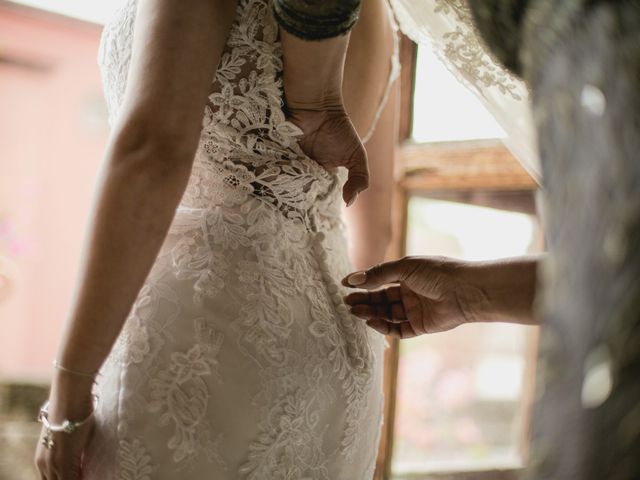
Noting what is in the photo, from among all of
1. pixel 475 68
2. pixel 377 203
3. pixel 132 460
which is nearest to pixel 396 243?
pixel 377 203

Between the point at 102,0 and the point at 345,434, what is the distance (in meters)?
3.70

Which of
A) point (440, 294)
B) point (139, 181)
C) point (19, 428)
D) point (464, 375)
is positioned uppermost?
point (139, 181)

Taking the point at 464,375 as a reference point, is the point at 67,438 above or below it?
above

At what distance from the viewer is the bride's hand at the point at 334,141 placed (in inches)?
37.4

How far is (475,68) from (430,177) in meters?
0.90

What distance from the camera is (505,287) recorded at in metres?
1.00

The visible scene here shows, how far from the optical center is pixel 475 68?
4.07 ft

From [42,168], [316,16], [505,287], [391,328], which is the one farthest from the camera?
[42,168]

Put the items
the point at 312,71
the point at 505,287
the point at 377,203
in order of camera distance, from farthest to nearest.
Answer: the point at 377,203, the point at 505,287, the point at 312,71

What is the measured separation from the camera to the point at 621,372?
0.35m

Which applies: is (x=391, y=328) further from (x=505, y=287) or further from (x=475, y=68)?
(x=475, y=68)

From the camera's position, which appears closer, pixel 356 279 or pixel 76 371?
pixel 76 371

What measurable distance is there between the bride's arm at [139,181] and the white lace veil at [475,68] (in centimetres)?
56

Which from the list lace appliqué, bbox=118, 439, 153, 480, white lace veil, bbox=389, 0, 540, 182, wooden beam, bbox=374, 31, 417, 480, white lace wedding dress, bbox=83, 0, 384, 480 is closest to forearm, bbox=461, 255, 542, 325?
white lace wedding dress, bbox=83, 0, 384, 480
